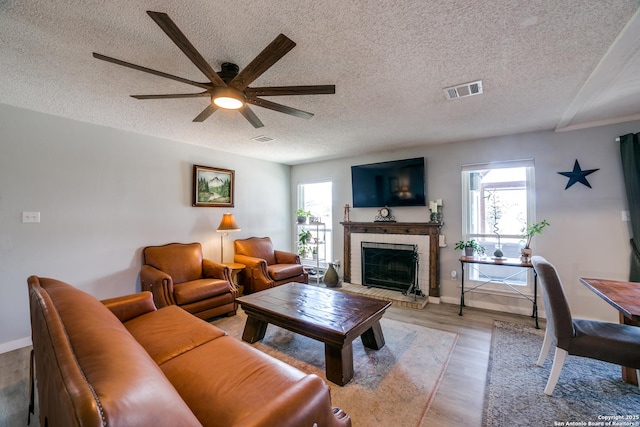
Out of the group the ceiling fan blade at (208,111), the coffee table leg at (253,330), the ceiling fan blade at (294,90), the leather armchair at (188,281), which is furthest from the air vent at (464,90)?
the leather armchair at (188,281)

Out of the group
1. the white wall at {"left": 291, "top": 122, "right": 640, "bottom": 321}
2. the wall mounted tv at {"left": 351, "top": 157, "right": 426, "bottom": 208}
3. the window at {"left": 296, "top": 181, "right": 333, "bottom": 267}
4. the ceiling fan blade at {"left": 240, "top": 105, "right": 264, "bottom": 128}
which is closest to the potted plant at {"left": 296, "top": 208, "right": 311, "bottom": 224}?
the window at {"left": 296, "top": 181, "right": 333, "bottom": 267}

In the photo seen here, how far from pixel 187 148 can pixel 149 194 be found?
0.89 m

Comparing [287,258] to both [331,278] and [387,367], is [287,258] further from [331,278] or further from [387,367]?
[387,367]

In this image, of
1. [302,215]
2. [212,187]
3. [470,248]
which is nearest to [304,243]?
[302,215]

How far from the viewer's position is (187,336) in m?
1.76

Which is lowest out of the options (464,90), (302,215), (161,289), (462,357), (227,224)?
(462,357)

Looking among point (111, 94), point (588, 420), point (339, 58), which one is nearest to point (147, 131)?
point (111, 94)

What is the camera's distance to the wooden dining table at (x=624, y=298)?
1.60 meters

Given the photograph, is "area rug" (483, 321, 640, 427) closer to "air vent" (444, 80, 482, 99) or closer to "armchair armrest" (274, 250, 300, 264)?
"air vent" (444, 80, 482, 99)

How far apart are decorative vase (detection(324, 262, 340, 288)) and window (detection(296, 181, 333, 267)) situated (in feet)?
1.38

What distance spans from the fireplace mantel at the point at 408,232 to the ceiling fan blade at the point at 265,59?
10.6ft

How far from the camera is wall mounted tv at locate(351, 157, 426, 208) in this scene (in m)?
4.09

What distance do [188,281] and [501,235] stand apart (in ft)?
14.1

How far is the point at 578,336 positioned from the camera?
71.0 inches
